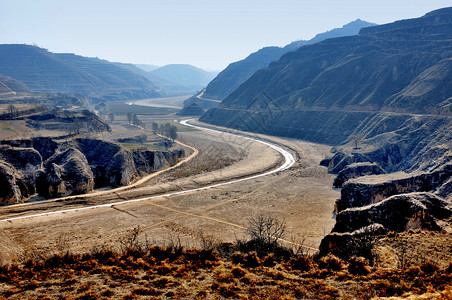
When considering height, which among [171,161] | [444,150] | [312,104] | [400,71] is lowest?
[171,161]

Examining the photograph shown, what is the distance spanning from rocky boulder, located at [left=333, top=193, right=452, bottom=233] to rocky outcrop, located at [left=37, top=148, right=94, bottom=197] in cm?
3574

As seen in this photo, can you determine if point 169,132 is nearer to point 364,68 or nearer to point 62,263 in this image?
point 364,68

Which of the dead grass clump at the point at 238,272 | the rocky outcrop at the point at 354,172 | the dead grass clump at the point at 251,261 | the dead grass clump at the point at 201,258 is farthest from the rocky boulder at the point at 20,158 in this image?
the rocky outcrop at the point at 354,172

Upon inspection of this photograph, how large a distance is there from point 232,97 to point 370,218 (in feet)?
405

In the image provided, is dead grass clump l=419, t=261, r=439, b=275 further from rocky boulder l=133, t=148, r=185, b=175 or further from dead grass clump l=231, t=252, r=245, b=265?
rocky boulder l=133, t=148, r=185, b=175

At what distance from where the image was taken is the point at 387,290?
44.8ft

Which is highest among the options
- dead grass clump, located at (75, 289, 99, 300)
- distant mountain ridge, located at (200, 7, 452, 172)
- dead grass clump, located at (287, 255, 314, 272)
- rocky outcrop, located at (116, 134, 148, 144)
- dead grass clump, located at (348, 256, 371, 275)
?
distant mountain ridge, located at (200, 7, 452, 172)

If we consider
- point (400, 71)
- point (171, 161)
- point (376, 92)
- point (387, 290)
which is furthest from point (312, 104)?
point (387, 290)

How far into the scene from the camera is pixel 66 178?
44250mm

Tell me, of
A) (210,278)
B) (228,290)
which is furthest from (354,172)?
(228,290)

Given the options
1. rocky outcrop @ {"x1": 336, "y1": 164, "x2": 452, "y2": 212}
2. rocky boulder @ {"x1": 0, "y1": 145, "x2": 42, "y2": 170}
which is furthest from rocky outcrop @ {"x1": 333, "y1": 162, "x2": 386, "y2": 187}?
rocky boulder @ {"x1": 0, "y1": 145, "x2": 42, "y2": 170}

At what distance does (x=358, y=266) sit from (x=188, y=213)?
78.0 feet

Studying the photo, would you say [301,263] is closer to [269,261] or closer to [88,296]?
[269,261]

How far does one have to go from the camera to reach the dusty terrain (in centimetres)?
2928
